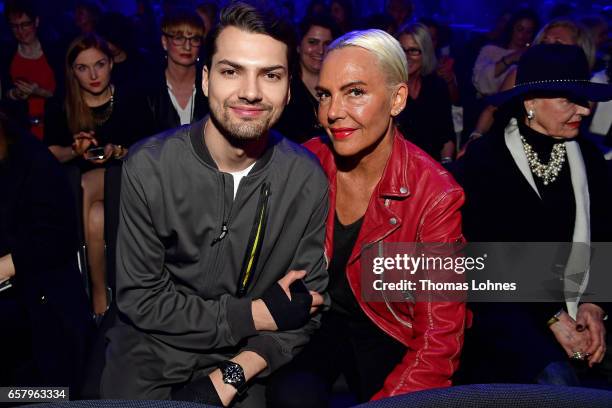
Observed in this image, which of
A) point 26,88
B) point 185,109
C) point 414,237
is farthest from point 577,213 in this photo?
point 26,88

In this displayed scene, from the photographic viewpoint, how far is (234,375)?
190 centimetres

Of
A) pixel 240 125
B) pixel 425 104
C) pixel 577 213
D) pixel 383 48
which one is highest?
pixel 383 48

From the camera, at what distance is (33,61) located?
5.27m

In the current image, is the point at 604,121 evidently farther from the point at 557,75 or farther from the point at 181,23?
the point at 181,23

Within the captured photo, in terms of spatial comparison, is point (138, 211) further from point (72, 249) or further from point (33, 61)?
point (33, 61)

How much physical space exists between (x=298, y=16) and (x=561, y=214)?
668cm

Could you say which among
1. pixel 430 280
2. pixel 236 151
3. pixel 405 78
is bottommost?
pixel 430 280

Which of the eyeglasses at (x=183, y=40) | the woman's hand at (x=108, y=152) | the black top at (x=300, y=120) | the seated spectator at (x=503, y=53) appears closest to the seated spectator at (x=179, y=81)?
the eyeglasses at (x=183, y=40)

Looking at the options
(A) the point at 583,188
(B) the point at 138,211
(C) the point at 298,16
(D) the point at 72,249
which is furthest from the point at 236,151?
(C) the point at 298,16

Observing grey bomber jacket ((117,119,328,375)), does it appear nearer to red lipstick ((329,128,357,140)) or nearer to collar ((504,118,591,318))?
red lipstick ((329,128,357,140))

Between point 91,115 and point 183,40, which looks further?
point 183,40

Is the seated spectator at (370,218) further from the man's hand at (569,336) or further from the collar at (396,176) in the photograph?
the man's hand at (569,336)

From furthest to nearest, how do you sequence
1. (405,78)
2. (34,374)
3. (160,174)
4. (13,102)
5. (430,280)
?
(13,102) → (34,374) → (405,78) → (430,280) → (160,174)

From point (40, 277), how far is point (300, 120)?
1746mm
